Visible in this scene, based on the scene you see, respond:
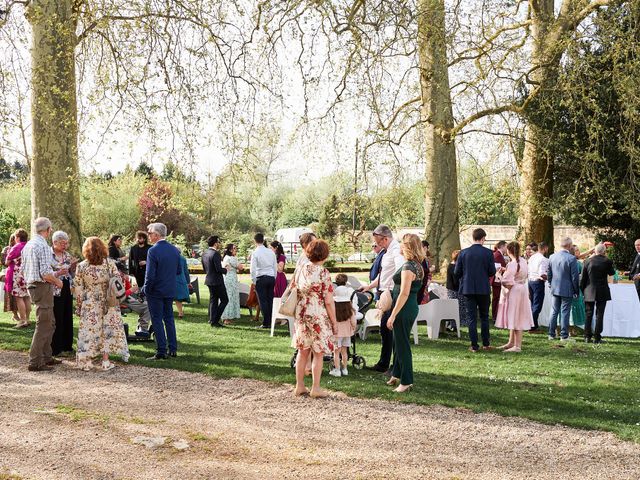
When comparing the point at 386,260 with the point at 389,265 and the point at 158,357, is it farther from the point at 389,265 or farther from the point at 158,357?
the point at 158,357

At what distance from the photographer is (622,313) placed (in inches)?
586

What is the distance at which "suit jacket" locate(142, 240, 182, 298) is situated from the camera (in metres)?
10.7

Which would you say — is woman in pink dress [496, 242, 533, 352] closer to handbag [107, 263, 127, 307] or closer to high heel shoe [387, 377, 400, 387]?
high heel shoe [387, 377, 400, 387]

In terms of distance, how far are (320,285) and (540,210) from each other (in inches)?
535

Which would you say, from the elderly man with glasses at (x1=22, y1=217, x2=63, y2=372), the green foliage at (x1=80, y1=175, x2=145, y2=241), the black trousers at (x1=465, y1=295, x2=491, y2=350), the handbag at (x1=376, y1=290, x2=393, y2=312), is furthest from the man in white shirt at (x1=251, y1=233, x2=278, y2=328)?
the green foliage at (x1=80, y1=175, x2=145, y2=241)

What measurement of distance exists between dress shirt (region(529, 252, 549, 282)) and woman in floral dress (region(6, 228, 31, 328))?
956 centimetres

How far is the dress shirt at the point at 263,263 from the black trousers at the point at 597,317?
5.88m

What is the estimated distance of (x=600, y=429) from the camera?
7191 millimetres

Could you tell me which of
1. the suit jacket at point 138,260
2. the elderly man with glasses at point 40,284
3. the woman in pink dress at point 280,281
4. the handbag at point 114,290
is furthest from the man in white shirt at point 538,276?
the elderly man with glasses at point 40,284

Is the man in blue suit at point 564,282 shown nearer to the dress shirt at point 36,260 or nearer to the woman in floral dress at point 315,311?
the woman in floral dress at point 315,311

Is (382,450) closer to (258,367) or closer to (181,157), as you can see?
(258,367)

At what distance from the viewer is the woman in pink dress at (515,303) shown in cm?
1227

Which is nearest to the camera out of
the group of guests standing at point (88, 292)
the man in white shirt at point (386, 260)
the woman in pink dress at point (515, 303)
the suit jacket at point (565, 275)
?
the man in white shirt at point (386, 260)

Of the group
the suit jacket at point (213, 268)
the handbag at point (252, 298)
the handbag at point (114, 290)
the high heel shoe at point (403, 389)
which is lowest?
the high heel shoe at point (403, 389)
